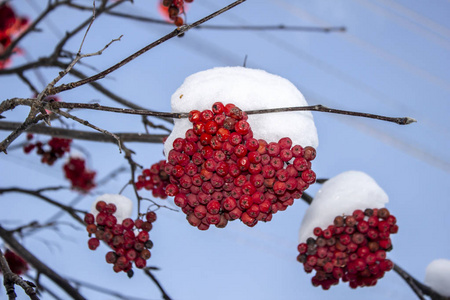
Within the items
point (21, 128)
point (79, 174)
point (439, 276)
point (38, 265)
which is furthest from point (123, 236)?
point (439, 276)

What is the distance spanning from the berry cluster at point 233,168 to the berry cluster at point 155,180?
56cm

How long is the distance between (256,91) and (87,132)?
41.9 inches

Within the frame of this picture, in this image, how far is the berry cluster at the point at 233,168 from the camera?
3.62 ft

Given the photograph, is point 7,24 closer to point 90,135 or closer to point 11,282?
point 90,135

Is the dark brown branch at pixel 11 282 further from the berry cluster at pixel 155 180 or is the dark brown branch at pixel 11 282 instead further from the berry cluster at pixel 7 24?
the berry cluster at pixel 7 24

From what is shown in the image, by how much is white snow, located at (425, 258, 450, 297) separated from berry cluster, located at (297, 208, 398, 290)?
0.61 meters

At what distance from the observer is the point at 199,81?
1.22 m

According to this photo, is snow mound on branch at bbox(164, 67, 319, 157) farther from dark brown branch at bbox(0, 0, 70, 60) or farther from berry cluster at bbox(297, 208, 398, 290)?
dark brown branch at bbox(0, 0, 70, 60)

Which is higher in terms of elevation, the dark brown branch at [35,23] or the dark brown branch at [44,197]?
the dark brown branch at [35,23]

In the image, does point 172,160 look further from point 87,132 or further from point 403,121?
point 87,132

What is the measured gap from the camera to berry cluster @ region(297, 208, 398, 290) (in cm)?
158

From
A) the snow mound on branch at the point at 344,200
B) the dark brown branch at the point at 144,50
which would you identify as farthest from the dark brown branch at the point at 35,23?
the snow mound on branch at the point at 344,200

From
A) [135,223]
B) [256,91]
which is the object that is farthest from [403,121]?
[135,223]

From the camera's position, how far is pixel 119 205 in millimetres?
1729
